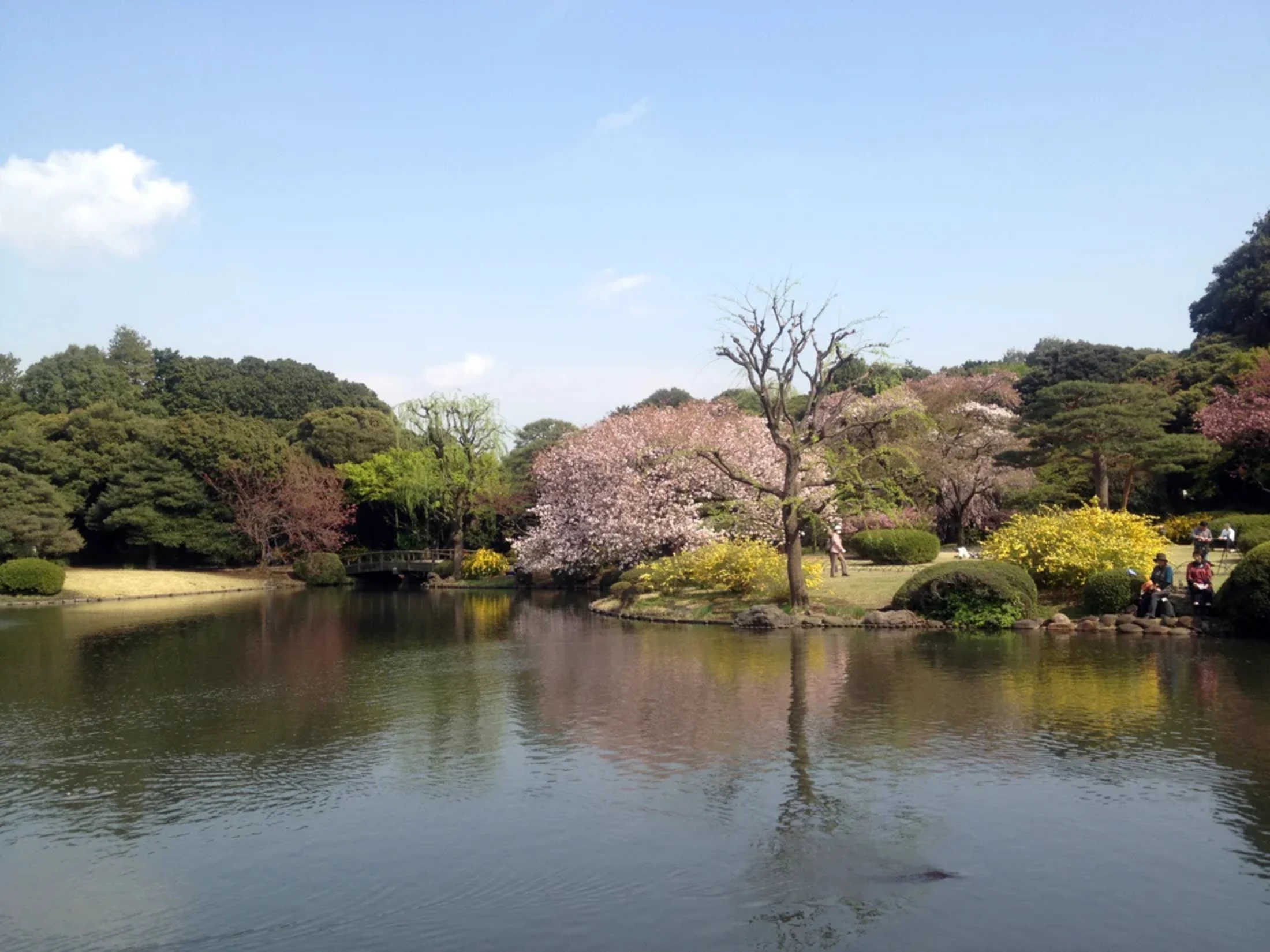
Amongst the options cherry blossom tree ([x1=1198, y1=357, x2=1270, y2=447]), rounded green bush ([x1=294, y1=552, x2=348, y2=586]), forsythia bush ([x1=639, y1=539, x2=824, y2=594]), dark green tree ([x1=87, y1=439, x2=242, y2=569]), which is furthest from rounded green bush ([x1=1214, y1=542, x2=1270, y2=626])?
dark green tree ([x1=87, y1=439, x2=242, y2=569])

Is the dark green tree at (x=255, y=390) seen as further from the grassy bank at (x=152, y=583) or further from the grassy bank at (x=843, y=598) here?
the grassy bank at (x=843, y=598)

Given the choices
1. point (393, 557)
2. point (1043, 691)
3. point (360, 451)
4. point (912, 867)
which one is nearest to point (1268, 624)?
point (1043, 691)

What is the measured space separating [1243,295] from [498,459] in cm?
3365

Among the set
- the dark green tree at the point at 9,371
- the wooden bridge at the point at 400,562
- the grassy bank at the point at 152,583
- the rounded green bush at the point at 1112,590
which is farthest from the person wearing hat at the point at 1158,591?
the dark green tree at the point at 9,371

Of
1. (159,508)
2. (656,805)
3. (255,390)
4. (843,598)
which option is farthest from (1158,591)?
(255,390)

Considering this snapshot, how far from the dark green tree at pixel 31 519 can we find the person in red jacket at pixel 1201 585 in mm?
39653

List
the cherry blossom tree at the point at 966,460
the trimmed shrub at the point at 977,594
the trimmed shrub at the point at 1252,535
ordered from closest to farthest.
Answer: the trimmed shrub at the point at 977,594 < the trimmed shrub at the point at 1252,535 < the cherry blossom tree at the point at 966,460

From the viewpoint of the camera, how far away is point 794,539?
24.5m

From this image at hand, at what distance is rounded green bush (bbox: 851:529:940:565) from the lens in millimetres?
32812

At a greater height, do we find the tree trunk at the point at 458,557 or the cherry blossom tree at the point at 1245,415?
the cherry blossom tree at the point at 1245,415

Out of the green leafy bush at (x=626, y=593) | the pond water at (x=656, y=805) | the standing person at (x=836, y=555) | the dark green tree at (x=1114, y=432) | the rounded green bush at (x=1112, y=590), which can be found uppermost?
the dark green tree at (x=1114, y=432)

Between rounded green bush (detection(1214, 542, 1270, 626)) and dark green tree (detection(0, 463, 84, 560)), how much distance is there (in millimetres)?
40273

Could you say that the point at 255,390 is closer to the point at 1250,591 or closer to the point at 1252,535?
the point at 1252,535

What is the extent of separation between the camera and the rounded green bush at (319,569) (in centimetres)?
4869
